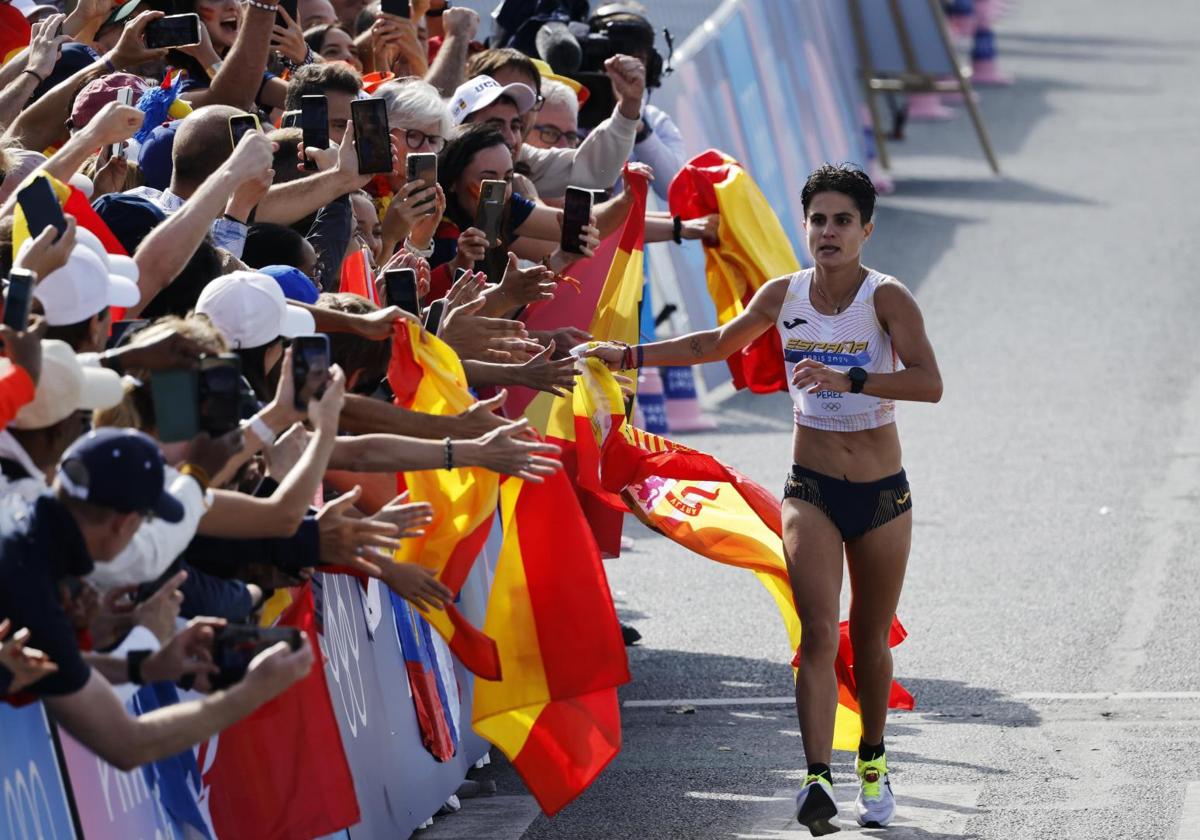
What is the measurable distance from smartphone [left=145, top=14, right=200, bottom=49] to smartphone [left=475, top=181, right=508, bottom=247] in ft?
4.84

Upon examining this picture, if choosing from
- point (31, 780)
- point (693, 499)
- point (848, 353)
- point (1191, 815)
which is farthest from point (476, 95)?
point (31, 780)

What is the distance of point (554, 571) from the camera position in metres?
6.79

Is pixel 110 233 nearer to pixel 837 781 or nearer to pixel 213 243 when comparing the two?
pixel 213 243

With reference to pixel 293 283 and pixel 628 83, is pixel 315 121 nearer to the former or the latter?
pixel 293 283

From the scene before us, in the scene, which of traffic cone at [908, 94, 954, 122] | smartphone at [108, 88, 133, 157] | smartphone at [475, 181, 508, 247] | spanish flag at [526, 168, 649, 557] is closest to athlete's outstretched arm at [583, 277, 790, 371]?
spanish flag at [526, 168, 649, 557]

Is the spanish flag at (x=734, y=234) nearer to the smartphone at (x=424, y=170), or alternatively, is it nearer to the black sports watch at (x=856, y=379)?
the smartphone at (x=424, y=170)

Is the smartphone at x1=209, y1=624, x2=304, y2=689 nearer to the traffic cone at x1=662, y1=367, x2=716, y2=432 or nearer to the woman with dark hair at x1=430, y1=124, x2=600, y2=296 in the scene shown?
the woman with dark hair at x1=430, y1=124, x2=600, y2=296

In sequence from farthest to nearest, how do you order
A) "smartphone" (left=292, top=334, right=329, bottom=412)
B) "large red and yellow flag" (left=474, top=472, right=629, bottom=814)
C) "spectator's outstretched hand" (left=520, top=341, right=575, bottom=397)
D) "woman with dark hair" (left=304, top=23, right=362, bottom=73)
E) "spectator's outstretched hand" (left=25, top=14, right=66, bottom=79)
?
"woman with dark hair" (left=304, top=23, right=362, bottom=73) < "spectator's outstretched hand" (left=25, top=14, right=66, bottom=79) < "spectator's outstretched hand" (left=520, top=341, right=575, bottom=397) < "large red and yellow flag" (left=474, top=472, right=629, bottom=814) < "smartphone" (left=292, top=334, right=329, bottom=412)

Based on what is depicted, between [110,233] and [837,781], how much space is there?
10.6 ft

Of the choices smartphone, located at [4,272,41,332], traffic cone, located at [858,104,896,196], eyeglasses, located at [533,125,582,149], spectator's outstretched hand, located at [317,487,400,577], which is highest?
smartphone, located at [4,272,41,332]

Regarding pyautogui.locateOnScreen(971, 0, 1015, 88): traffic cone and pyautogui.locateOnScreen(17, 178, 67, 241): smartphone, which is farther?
pyautogui.locateOnScreen(971, 0, 1015, 88): traffic cone

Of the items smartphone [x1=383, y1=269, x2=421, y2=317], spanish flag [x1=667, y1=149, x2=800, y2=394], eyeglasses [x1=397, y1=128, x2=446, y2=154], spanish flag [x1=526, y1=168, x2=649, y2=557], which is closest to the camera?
smartphone [x1=383, y1=269, x2=421, y2=317]

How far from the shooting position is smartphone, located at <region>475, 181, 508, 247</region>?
764cm

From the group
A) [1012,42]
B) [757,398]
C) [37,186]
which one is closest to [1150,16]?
[1012,42]
